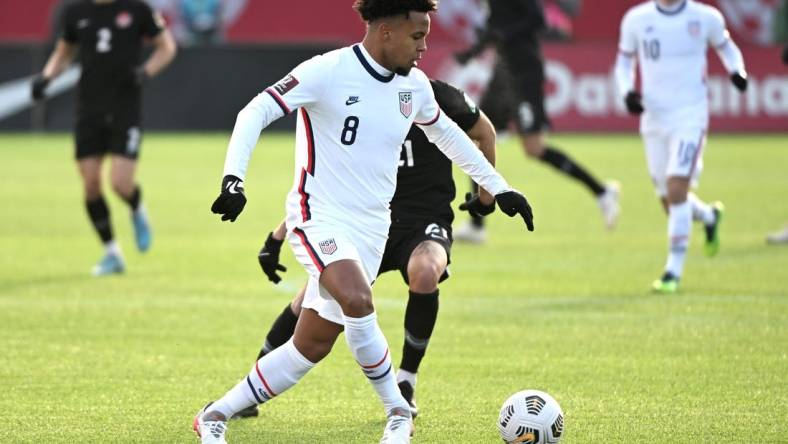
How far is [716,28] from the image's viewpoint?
450 inches

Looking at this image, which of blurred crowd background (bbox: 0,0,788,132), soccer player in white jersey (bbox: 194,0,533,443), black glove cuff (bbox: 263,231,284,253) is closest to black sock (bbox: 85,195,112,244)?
black glove cuff (bbox: 263,231,284,253)

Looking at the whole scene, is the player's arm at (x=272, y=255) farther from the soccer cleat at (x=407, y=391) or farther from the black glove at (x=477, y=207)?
the black glove at (x=477, y=207)

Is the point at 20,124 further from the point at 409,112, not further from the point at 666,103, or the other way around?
the point at 409,112

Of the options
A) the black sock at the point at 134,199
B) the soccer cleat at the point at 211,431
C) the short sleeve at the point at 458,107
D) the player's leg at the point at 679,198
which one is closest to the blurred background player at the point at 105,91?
the black sock at the point at 134,199

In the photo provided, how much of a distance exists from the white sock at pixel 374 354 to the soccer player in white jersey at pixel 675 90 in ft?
17.6

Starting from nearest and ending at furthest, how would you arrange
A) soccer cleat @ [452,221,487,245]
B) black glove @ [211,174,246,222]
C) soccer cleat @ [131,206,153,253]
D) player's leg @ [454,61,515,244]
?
1. black glove @ [211,174,246,222]
2. soccer cleat @ [131,206,153,253]
3. soccer cleat @ [452,221,487,245]
4. player's leg @ [454,61,515,244]

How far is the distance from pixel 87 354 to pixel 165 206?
920cm

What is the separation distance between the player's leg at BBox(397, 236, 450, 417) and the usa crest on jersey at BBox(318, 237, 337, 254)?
3.68 ft

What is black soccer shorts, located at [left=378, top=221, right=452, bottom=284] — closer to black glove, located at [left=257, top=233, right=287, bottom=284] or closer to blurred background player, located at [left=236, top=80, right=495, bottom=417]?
blurred background player, located at [left=236, top=80, right=495, bottom=417]

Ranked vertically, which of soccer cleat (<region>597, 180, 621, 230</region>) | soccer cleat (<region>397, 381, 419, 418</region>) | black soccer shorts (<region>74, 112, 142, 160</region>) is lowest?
soccer cleat (<region>597, 180, 621, 230</region>)

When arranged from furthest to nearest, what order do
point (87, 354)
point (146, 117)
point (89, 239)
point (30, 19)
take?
point (30, 19) < point (146, 117) < point (89, 239) < point (87, 354)

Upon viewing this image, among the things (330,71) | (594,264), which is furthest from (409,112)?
(594,264)

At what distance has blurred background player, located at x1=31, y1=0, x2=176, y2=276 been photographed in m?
12.3

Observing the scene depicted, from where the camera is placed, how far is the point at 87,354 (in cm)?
864
